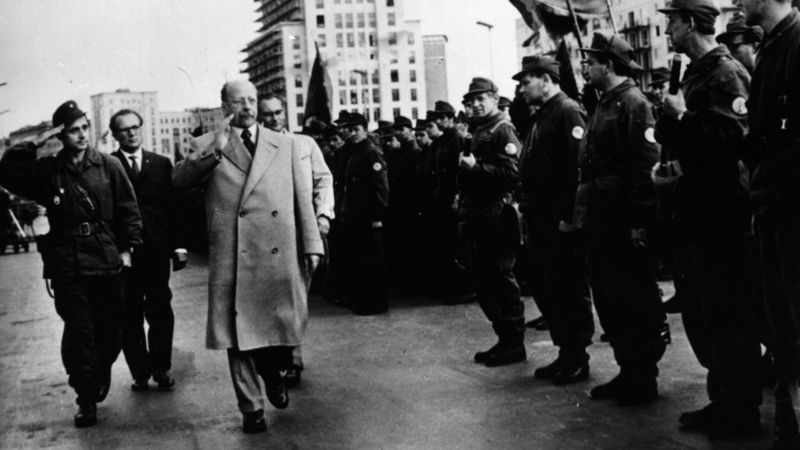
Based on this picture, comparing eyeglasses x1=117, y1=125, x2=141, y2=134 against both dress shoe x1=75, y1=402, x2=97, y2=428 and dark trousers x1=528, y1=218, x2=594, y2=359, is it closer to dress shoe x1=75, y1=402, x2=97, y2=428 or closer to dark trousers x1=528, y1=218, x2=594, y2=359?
dress shoe x1=75, y1=402, x2=97, y2=428

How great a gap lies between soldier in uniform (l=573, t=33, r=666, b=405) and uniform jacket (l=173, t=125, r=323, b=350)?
1.85 m

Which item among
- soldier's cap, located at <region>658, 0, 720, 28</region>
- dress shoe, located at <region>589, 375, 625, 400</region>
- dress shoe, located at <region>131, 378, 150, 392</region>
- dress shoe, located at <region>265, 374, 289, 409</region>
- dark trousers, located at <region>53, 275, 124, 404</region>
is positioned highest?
soldier's cap, located at <region>658, 0, 720, 28</region>

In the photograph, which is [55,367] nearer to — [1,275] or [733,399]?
[733,399]

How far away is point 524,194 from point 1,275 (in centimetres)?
1775

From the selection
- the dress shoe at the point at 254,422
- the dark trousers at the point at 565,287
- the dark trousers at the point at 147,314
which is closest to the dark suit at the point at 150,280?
the dark trousers at the point at 147,314

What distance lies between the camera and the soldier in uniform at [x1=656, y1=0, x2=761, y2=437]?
15.8ft

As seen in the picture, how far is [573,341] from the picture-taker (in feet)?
21.6

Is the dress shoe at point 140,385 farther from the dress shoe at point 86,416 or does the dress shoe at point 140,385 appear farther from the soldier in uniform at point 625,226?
the soldier in uniform at point 625,226

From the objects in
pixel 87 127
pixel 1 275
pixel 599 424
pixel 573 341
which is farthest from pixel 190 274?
pixel 599 424

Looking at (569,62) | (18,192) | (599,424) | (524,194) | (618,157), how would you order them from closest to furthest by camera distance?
(599,424), (618,157), (18,192), (524,194), (569,62)

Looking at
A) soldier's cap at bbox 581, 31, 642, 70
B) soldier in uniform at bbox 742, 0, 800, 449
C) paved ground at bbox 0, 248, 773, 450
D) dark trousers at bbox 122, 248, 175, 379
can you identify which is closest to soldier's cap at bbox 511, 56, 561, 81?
soldier's cap at bbox 581, 31, 642, 70

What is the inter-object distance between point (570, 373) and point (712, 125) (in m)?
2.37

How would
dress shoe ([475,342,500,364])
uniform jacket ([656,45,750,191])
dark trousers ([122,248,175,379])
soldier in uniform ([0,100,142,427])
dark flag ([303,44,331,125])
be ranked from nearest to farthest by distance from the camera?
uniform jacket ([656,45,750,191])
soldier in uniform ([0,100,142,427])
dress shoe ([475,342,500,364])
dark trousers ([122,248,175,379])
dark flag ([303,44,331,125])

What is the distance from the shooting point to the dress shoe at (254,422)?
5754 mm
